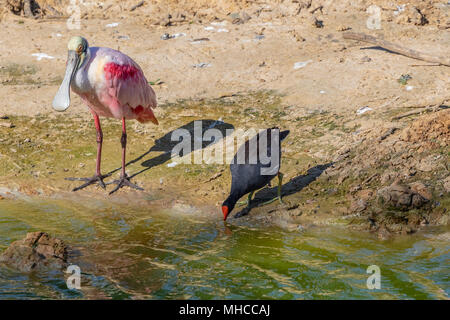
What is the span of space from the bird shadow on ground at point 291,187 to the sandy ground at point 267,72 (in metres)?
0.11

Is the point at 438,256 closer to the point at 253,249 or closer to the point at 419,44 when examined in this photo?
the point at 253,249

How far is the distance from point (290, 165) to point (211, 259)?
257 centimetres

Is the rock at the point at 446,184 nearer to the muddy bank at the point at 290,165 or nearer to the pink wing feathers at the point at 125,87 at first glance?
the muddy bank at the point at 290,165

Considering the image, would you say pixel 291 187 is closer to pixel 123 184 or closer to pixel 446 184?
pixel 446 184

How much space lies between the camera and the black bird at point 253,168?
6.52 meters

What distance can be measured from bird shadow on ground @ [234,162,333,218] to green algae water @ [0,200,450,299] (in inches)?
24.0

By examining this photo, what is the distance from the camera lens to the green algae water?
16.4 feet

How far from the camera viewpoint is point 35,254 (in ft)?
17.8

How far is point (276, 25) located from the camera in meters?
12.2

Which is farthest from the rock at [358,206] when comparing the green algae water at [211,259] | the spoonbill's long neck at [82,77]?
Answer: the spoonbill's long neck at [82,77]

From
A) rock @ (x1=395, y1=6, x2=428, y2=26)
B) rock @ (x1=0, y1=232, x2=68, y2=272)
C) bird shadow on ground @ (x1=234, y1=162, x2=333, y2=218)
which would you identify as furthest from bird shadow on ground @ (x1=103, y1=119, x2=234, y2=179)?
rock @ (x1=395, y1=6, x2=428, y2=26)

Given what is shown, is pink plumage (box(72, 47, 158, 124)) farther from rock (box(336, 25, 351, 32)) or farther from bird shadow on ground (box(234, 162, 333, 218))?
rock (box(336, 25, 351, 32))

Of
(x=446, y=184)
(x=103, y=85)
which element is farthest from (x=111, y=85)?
(x=446, y=184)
